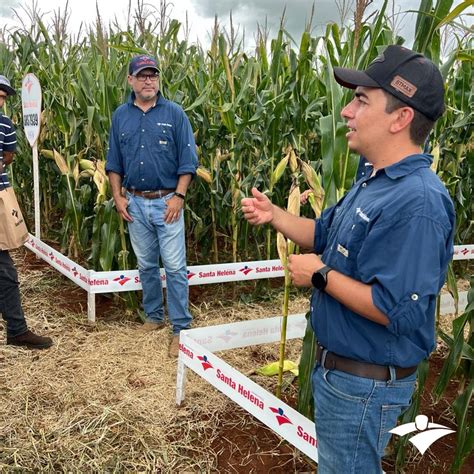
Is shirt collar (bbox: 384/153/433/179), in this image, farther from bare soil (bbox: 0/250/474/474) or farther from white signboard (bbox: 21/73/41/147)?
white signboard (bbox: 21/73/41/147)

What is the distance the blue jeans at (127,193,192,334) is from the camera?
3971 millimetres

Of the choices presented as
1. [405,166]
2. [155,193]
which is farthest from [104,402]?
[405,166]

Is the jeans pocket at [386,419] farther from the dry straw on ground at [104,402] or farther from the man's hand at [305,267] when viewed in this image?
the dry straw on ground at [104,402]

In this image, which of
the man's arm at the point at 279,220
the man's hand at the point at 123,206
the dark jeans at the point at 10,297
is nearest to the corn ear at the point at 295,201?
the man's arm at the point at 279,220

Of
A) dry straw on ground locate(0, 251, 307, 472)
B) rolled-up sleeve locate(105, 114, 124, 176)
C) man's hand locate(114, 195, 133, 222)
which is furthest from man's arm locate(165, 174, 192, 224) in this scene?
dry straw on ground locate(0, 251, 307, 472)

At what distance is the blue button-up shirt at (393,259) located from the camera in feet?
4.38

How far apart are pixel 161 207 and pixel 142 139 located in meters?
0.51

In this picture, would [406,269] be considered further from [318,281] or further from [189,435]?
[189,435]

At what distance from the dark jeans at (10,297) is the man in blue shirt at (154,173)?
2.86 feet

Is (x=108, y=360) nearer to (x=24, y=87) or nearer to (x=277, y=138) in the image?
(x=277, y=138)

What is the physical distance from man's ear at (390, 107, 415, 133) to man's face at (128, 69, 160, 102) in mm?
2644

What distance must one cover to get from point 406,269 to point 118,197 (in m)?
3.06

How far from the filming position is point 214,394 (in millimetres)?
3355

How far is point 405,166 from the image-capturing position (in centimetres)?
145
